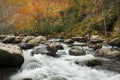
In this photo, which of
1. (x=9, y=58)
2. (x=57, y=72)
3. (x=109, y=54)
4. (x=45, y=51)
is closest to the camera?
(x=57, y=72)

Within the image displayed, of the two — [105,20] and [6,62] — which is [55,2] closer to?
[105,20]

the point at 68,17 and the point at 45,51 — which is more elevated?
the point at 45,51

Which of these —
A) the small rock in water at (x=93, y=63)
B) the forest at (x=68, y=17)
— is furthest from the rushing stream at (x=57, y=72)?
the forest at (x=68, y=17)

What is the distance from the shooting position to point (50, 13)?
32.8m

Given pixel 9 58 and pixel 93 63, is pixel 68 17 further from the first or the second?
pixel 9 58

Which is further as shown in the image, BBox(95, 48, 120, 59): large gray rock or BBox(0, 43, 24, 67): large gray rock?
BBox(95, 48, 120, 59): large gray rock

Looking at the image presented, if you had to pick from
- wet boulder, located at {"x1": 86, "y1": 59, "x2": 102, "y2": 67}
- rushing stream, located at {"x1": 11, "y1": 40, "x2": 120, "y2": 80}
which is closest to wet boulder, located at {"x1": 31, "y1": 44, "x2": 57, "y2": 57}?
rushing stream, located at {"x1": 11, "y1": 40, "x2": 120, "y2": 80}

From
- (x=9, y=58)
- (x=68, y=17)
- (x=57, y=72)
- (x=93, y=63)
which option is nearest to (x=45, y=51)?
(x=93, y=63)

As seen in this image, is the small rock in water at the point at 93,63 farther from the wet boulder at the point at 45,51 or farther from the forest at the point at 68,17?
the forest at the point at 68,17

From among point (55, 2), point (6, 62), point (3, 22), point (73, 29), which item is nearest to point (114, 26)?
point (73, 29)

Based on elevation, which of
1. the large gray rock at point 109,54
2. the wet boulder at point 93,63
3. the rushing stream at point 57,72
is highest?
the rushing stream at point 57,72

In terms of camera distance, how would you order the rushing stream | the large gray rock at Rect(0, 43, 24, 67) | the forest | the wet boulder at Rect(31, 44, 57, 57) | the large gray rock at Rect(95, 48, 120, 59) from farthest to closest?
1. the forest
2. the wet boulder at Rect(31, 44, 57, 57)
3. the large gray rock at Rect(95, 48, 120, 59)
4. the large gray rock at Rect(0, 43, 24, 67)
5. the rushing stream

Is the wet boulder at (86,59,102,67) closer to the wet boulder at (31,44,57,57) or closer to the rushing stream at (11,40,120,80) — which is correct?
the rushing stream at (11,40,120,80)

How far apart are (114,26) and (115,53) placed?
1213 cm
